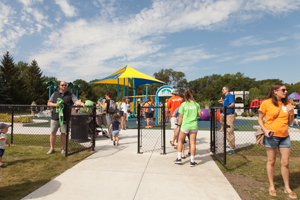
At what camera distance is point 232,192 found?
Answer: 3.30 metres

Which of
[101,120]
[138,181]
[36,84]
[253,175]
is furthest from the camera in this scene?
[36,84]

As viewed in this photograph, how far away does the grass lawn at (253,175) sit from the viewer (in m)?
3.33

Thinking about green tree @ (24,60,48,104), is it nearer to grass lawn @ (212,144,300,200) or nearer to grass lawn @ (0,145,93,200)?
grass lawn @ (0,145,93,200)

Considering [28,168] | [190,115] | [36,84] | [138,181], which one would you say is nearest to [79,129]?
[28,168]

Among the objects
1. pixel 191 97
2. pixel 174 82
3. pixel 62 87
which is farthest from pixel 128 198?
pixel 174 82

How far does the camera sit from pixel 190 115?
4559 millimetres

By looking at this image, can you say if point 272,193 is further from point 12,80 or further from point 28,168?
point 12,80

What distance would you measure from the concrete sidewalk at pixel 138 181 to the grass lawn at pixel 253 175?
0.21m

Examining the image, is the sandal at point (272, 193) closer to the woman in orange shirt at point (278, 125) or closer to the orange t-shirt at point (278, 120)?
the woman in orange shirt at point (278, 125)

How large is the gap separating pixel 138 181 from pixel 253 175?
93.3 inches

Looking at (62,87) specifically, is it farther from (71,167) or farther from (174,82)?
(174,82)

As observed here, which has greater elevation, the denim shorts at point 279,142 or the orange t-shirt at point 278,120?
the orange t-shirt at point 278,120

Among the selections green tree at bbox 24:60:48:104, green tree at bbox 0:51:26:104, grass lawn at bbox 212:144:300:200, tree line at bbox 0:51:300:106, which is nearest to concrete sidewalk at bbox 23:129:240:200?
grass lawn at bbox 212:144:300:200

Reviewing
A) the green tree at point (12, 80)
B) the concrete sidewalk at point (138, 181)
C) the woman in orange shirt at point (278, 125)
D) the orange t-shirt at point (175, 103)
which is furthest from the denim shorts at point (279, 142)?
the green tree at point (12, 80)
